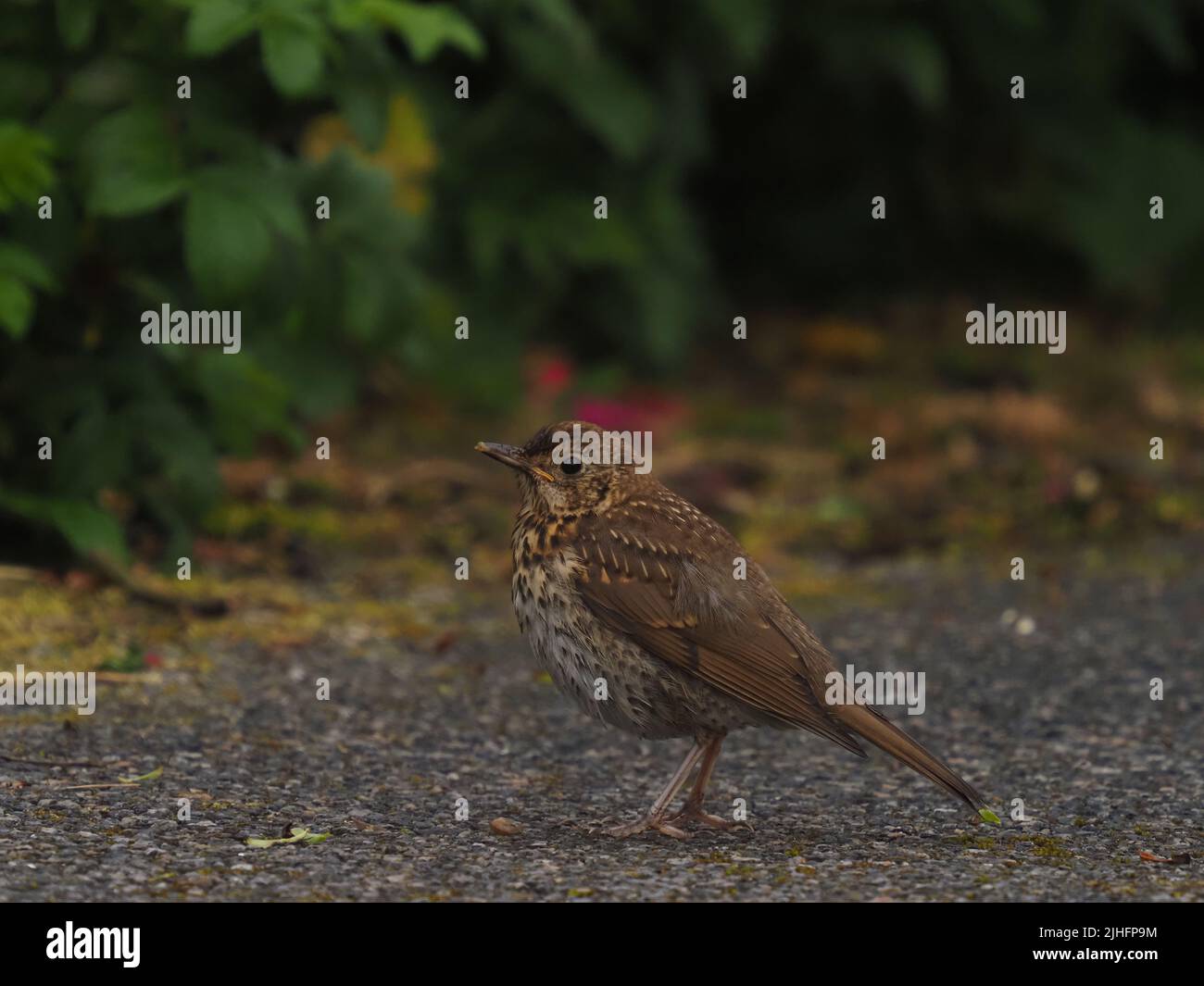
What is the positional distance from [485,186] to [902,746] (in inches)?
245

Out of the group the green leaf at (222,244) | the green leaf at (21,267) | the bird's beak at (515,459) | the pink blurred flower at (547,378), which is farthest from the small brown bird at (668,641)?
the pink blurred flower at (547,378)

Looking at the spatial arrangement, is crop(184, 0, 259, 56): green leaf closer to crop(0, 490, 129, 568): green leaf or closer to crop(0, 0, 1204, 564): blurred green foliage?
crop(0, 0, 1204, 564): blurred green foliage

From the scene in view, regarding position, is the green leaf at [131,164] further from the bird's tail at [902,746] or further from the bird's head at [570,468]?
the bird's tail at [902,746]

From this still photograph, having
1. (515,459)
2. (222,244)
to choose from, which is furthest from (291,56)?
(515,459)

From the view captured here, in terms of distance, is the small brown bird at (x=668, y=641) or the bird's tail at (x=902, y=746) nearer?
the bird's tail at (x=902, y=746)

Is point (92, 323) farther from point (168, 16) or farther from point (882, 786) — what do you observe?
point (882, 786)

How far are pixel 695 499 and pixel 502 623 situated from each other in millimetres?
1802

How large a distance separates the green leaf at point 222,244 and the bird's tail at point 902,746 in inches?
98.3

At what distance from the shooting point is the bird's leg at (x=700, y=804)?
531 centimetres

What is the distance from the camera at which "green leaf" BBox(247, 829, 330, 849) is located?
4.81m

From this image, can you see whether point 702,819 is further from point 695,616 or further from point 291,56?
point 291,56

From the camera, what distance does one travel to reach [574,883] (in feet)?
14.9

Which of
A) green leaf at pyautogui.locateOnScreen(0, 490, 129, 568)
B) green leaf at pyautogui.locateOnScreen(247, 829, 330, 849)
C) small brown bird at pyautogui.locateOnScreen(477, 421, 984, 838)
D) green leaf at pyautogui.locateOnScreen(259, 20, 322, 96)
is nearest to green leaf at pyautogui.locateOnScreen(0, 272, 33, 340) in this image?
green leaf at pyautogui.locateOnScreen(0, 490, 129, 568)
